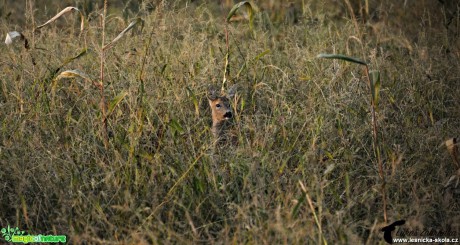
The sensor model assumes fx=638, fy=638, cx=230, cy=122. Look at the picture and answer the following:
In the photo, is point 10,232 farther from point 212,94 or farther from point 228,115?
point 212,94

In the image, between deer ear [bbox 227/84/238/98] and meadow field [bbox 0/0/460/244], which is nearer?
meadow field [bbox 0/0/460/244]

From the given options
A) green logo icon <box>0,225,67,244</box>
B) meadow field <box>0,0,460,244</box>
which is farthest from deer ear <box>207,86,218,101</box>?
green logo icon <box>0,225,67,244</box>

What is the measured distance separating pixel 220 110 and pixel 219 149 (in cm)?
61

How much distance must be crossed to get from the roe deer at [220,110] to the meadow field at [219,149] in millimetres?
68

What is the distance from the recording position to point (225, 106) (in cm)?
451

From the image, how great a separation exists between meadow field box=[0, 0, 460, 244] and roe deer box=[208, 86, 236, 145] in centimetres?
7

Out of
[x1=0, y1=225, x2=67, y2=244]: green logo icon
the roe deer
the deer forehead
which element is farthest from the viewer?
the deer forehead

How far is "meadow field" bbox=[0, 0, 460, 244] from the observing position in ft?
10.8

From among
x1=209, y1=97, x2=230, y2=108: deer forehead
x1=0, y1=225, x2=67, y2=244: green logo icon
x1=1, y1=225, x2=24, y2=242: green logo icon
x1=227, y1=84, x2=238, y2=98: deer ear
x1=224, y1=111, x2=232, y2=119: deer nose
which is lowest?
x1=0, y1=225, x2=67, y2=244: green logo icon

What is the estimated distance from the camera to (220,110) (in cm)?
451

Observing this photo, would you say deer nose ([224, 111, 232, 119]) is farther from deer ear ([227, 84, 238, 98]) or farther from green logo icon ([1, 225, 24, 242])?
green logo icon ([1, 225, 24, 242])

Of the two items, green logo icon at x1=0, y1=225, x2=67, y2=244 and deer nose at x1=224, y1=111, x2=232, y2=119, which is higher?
deer nose at x1=224, y1=111, x2=232, y2=119

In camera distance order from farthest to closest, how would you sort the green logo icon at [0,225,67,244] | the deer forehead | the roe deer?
1. the deer forehead
2. the roe deer
3. the green logo icon at [0,225,67,244]

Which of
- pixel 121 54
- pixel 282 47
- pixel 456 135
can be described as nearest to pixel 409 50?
pixel 282 47
